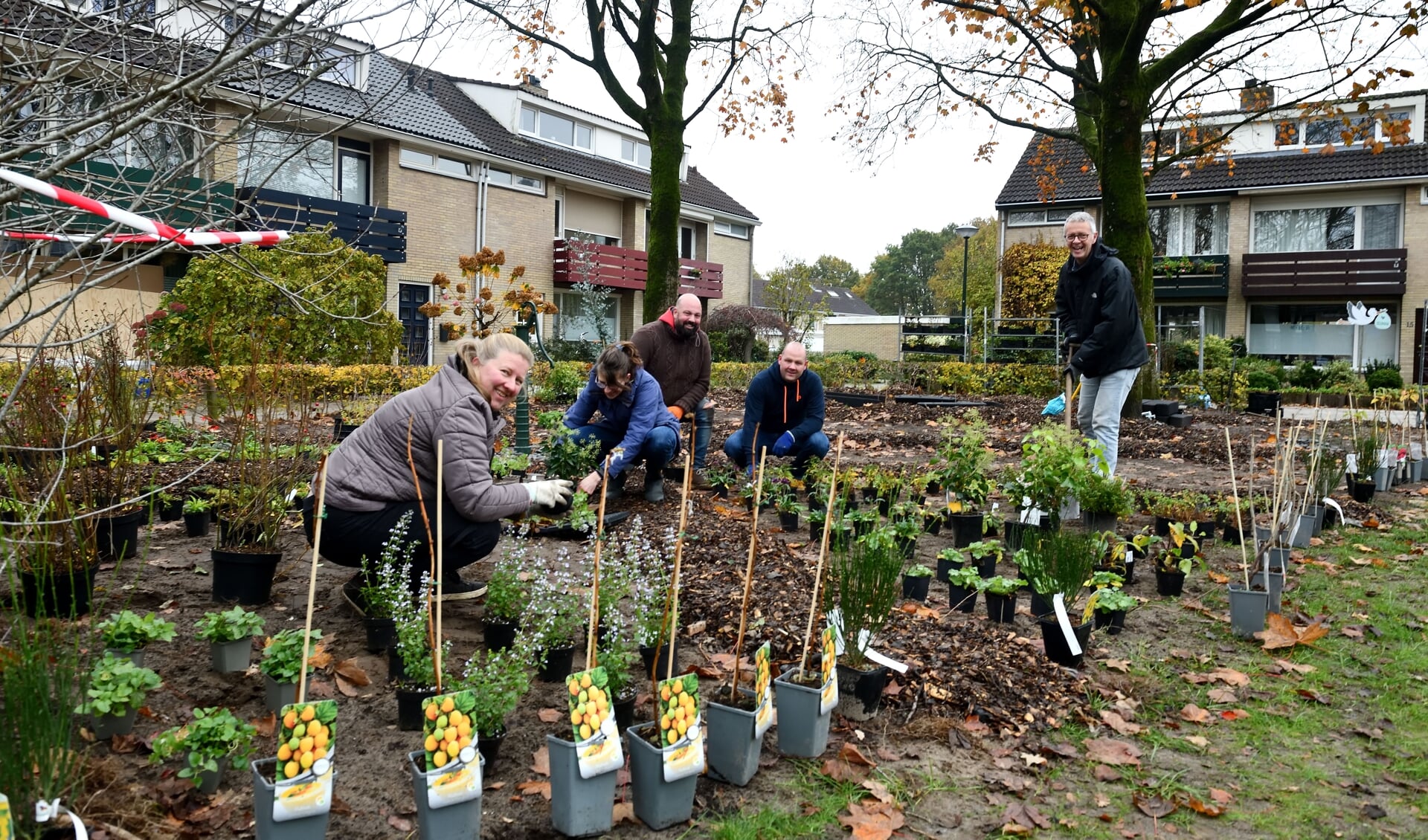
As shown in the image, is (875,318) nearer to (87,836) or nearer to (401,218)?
(401,218)

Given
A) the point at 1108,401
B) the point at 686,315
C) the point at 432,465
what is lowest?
the point at 432,465

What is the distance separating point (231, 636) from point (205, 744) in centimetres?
74

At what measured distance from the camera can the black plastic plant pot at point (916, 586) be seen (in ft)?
14.3

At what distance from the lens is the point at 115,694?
2424 mm

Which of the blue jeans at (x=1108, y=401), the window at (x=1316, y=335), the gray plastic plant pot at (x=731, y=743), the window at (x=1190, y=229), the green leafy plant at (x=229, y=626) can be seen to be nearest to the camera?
the gray plastic plant pot at (x=731, y=743)

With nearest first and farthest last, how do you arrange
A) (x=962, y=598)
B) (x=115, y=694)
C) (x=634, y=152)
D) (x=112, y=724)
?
1. (x=115, y=694)
2. (x=112, y=724)
3. (x=962, y=598)
4. (x=634, y=152)

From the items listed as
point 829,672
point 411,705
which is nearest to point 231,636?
point 411,705

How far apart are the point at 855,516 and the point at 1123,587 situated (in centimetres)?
143

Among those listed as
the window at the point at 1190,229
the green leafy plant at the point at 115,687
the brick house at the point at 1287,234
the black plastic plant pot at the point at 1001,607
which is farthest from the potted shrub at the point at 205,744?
the window at the point at 1190,229

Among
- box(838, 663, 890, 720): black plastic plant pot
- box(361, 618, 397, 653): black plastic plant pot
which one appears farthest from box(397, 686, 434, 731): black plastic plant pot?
box(838, 663, 890, 720): black plastic plant pot

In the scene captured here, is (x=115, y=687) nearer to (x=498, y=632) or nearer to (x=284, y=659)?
(x=284, y=659)

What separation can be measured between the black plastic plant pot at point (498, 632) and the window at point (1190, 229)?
1047 inches

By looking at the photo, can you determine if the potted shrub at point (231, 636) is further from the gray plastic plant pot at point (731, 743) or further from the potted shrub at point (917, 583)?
the potted shrub at point (917, 583)

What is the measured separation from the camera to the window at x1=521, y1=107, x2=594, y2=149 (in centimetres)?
2538
